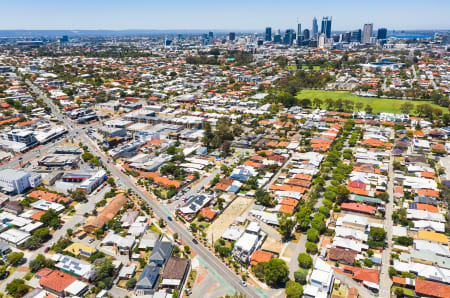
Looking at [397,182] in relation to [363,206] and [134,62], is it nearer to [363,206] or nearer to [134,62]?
[363,206]

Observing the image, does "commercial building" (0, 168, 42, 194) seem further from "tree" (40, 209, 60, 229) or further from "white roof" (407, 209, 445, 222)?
"white roof" (407, 209, 445, 222)

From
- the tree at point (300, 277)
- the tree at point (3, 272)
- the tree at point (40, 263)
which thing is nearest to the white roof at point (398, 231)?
the tree at point (300, 277)

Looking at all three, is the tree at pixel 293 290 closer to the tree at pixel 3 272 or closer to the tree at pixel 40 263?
the tree at pixel 40 263

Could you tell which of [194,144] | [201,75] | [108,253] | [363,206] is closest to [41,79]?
[201,75]

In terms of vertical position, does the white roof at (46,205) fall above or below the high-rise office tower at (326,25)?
below

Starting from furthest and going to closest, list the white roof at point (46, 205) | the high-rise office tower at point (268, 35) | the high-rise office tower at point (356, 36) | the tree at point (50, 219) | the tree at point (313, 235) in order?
the high-rise office tower at point (268, 35)
the high-rise office tower at point (356, 36)
the white roof at point (46, 205)
the tree at point (50, 219)
the tree at point (313, 235)

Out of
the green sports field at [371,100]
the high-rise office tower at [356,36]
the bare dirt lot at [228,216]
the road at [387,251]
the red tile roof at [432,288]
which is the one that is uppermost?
the high-rise office tower at [356,36]
